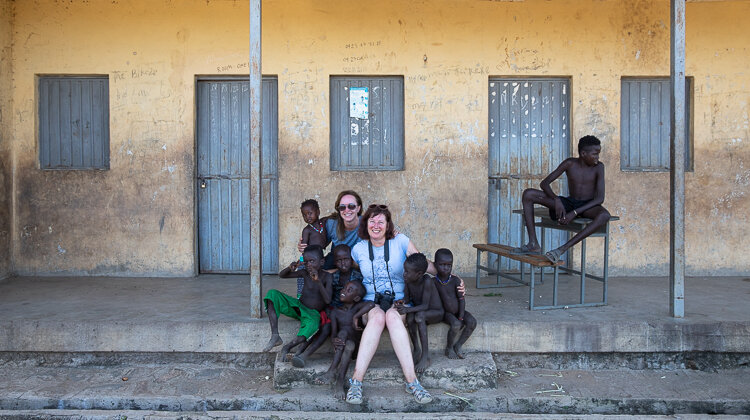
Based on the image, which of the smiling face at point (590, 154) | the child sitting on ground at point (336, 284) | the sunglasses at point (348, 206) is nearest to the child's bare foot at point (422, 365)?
the child sitting on ground at point (336, 284)

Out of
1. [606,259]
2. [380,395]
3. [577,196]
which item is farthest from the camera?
[577,196]

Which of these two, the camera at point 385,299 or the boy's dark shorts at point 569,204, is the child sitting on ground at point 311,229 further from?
the boy's dark shorts at point 569,204

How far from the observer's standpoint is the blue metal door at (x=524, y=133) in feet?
24.0

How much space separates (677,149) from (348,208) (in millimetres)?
2820

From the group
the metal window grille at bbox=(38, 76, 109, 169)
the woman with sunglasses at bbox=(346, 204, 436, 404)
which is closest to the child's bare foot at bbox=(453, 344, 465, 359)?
the woman with sunglasses at bbox=(346, 204, 436, 404)

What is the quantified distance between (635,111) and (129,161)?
600 cm

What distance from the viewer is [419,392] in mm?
4312

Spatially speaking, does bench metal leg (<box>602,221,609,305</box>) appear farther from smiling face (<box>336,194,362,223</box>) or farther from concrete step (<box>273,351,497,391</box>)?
smiling face (<box>336,194,362,223</box>)

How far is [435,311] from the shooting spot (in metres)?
4.77

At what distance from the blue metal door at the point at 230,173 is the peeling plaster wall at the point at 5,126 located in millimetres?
2126

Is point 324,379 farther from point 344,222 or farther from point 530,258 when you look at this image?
point 530,258

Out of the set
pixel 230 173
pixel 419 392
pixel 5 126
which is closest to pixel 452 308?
pixel 419 392

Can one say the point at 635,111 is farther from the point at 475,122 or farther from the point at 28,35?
the point at 28,35

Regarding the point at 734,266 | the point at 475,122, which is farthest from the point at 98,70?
the point at 734,266
